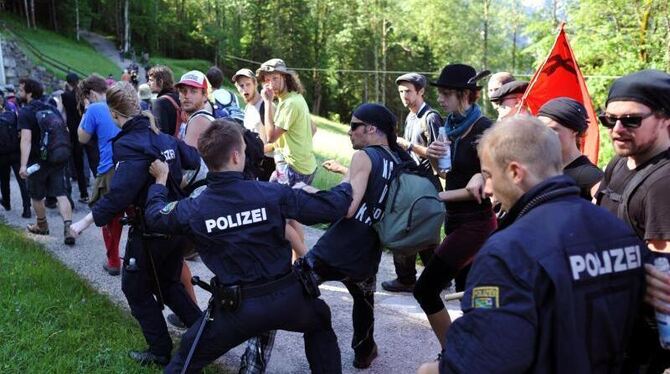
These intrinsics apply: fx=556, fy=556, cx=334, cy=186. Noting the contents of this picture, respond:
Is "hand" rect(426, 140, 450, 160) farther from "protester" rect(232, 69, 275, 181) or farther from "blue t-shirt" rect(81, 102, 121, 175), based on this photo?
"blue t-shirt" rect(81, 102, 121, 175)

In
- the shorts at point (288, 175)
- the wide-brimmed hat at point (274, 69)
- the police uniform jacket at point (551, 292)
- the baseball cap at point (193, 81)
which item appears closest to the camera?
the police uniform jacket at point (551, 292)

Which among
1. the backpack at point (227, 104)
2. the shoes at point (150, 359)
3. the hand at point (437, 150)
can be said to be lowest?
the shoes at point (150, 359)

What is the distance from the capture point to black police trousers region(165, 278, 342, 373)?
9.77 feet

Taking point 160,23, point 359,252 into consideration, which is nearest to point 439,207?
point 359,252

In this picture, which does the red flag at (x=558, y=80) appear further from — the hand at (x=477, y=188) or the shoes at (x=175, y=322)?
the shoes at (x=175, y=322)

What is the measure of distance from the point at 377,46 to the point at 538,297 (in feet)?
146

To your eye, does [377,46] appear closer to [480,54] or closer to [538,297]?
[480,54]

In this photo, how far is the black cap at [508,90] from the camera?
5.04 m

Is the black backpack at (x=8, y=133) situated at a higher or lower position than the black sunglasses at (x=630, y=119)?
lower

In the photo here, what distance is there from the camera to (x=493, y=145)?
184 cm

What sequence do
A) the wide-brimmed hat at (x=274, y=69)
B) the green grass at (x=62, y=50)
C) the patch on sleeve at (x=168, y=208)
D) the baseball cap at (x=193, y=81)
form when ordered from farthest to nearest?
1. the green grass at (x=62, y=50)
2. the wide-brimmed hat at (x=274, y=69)
3. the baseball cap at (x=193, y=81)
4. the patch on sleeve at (x=168, y=208)

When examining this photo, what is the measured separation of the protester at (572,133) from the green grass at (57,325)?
119 inches

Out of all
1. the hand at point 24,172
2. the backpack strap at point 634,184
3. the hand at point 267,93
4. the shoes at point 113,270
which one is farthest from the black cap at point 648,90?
the hand at point 24,172

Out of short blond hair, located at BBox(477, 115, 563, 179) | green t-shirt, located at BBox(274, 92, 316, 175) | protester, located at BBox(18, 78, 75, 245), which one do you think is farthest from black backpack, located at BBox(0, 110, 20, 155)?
short blond hair, located at BBox(477, 115, 563, 179)
